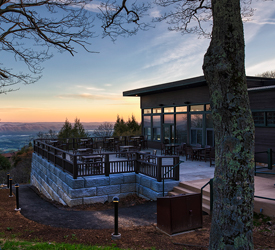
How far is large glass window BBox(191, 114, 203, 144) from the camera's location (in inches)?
668

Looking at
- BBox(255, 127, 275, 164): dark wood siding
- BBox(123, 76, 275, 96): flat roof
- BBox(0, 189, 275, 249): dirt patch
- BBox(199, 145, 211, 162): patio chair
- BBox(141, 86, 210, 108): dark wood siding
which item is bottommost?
BBox(0, 189, 275, 249): dirt patch

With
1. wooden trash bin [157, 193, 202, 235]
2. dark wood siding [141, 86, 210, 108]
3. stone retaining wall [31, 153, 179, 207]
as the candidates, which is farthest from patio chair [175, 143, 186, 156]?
wooden trash bin [157, 193, 202, 235]

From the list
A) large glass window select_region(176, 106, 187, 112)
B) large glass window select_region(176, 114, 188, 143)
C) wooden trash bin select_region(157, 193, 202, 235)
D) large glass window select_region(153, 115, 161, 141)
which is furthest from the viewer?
large glass window select_region(153, 115, 161, 141)

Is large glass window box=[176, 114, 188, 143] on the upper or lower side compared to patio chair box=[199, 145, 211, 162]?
upper

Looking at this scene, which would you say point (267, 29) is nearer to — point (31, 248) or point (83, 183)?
point (83, 183)

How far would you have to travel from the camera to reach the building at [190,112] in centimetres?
1248

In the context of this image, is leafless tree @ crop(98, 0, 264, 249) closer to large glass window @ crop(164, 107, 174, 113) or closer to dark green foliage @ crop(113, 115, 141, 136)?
large glass window @ crop(164, 107, 174, 113)

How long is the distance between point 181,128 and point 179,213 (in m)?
13.1

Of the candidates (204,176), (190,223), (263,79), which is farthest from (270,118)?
(190,223)

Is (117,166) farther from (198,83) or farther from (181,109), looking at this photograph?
(181,109)

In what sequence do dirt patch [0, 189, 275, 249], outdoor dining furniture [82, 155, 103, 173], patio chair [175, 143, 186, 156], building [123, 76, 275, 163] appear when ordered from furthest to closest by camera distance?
patio chair [175, 143, 186, 156] < building [123, 76, 275, 163] < outdoor dining furniture [82, 155, 103, 173] < dirt patch [0, 189, 275, 249]

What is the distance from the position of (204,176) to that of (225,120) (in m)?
7.04

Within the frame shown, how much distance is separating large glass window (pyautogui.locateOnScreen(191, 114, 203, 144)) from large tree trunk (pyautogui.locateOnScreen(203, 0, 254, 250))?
13.2 meters

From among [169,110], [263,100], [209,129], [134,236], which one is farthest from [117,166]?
[169,110]
